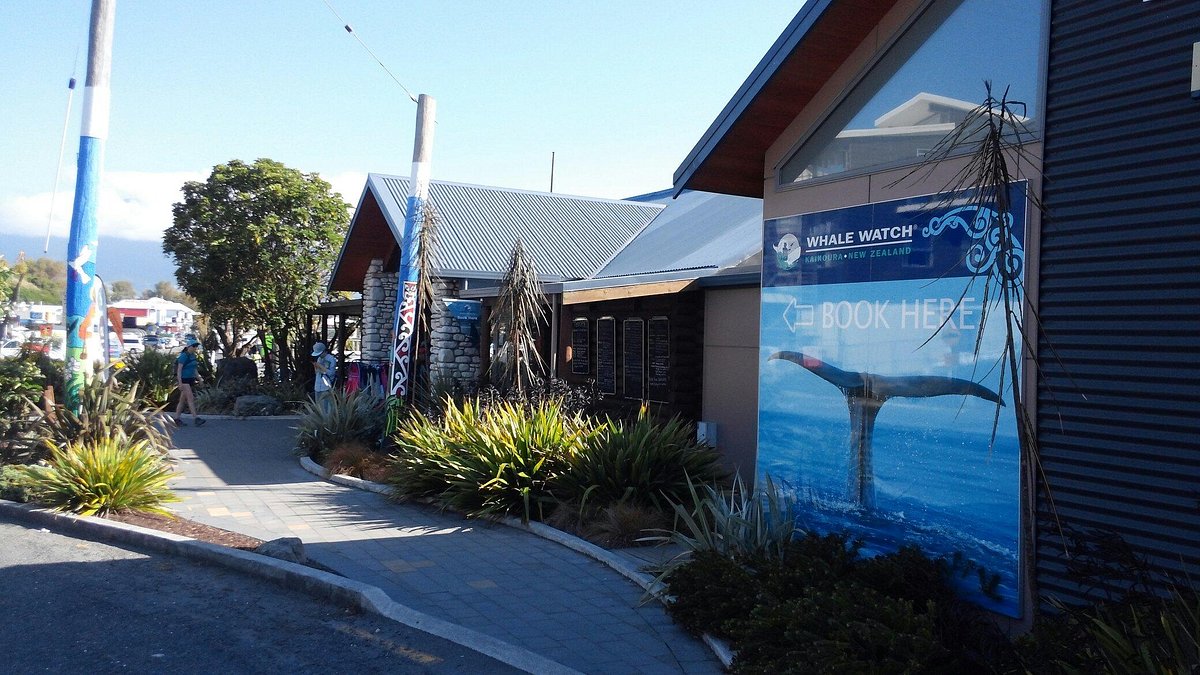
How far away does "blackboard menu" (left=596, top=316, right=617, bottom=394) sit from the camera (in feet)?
49.2

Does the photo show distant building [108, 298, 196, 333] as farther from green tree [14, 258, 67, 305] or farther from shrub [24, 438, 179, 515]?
shrub [24, 438, 179, 515]

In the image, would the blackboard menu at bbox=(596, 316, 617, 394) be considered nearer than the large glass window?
No

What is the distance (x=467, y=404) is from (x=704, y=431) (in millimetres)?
3150

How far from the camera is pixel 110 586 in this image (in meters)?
7.62

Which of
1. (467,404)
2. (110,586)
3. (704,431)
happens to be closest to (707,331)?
(704,431)

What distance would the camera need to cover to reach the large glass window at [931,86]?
6.28 metres

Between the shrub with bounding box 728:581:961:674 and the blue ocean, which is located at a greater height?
the blue ocean

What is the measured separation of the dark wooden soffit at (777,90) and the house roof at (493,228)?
9488 millimetres

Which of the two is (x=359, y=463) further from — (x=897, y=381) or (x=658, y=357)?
(x=897, y=381)

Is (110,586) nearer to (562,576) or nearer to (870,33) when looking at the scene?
(562,576)

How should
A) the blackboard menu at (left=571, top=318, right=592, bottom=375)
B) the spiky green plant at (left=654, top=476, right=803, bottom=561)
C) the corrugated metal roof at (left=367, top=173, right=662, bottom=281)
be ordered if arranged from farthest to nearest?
the corrugated metal roof at (left=367, top=173, right=662, bottom=281), the blackboard menu at (left=571, top=318, right=592, bottom=375), the spiky green plant at (left=654, top=476, right=803, bottom=561)

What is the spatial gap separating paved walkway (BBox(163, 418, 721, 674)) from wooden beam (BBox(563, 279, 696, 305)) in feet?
11.6

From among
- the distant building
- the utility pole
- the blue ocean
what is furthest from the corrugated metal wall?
the distant building

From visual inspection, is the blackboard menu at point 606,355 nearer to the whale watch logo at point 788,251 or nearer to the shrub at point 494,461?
the shrub at point 494,461
